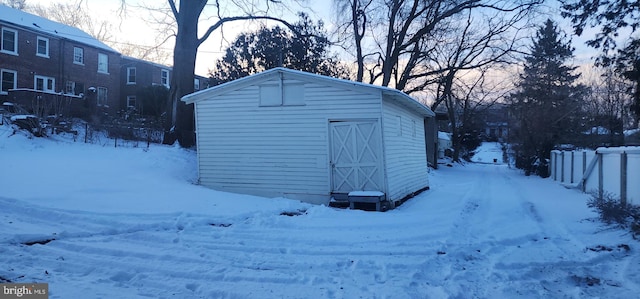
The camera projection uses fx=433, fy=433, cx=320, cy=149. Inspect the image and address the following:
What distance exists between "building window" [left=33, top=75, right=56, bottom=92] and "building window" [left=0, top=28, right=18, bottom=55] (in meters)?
1.93

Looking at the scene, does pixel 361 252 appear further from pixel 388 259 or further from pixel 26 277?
pixel 26 277

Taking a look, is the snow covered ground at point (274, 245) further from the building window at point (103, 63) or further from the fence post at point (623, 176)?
the building window at point (103, 63)

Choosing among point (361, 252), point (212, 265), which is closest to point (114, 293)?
point (212, 265)

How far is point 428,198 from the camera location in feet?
44.4

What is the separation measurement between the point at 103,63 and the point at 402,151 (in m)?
25.8

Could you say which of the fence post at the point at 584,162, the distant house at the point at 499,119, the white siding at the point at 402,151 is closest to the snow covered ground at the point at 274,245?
the white siding at the point at 402,151

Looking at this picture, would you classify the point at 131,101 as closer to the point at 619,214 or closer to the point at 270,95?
the point at 270,95

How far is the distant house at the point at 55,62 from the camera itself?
2384 centimetres

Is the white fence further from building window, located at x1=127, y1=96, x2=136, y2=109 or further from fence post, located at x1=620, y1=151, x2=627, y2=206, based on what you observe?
building window, located at x1=127, y1=96, x2=136, y2=109

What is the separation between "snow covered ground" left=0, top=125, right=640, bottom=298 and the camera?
469cm

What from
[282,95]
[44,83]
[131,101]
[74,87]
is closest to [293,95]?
[282,95]

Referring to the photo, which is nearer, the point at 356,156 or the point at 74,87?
the point at 356,156

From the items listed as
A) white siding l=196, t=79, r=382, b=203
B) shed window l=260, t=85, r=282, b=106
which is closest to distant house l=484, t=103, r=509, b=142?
white siding l=196, t=79, r=382, b=203

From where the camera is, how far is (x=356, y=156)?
A: 1127cm
